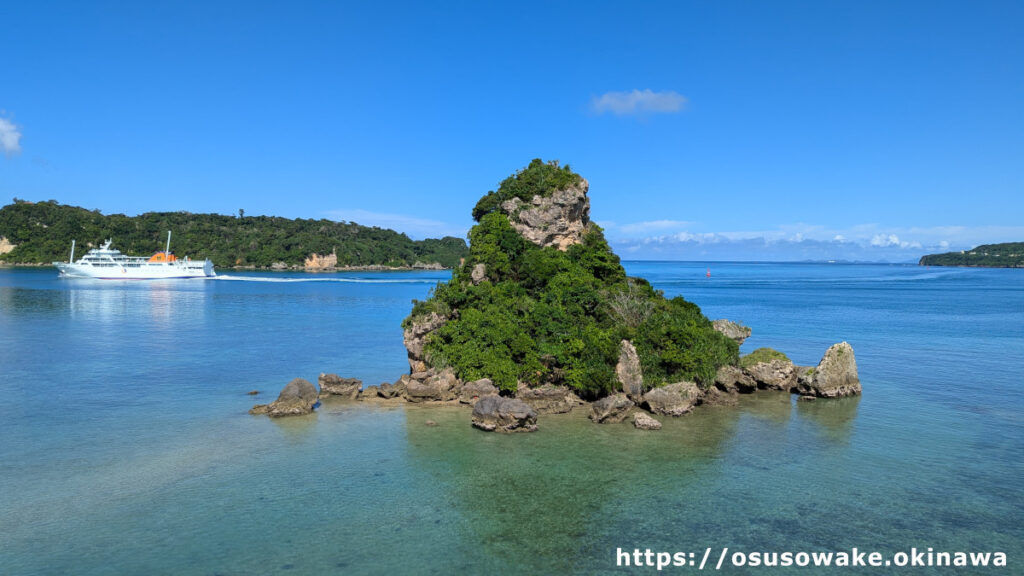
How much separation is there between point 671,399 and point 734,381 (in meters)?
7.13

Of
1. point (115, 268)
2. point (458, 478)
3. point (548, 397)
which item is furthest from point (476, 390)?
point (115, 268)

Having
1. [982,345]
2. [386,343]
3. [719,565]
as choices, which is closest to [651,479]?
[719,565]

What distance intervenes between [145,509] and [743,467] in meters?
22.2

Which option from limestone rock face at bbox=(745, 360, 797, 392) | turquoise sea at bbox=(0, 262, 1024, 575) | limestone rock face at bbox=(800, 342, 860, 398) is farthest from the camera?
limestone rock face at bbox=(745, 360, 797, 392)

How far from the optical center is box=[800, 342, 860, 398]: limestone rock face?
34812 millimetres

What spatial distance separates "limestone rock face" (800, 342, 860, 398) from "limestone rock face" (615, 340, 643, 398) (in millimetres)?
11547

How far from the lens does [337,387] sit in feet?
115

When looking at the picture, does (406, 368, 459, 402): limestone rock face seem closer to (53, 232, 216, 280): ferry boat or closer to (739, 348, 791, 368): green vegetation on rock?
(739, 348, 791, 368): green vegetation on rock

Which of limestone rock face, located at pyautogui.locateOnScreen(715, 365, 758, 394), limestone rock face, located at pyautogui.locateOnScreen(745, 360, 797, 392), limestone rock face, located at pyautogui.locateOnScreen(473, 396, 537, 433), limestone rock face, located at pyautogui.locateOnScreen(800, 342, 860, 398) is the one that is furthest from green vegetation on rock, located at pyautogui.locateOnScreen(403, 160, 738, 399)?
limestone rock face, located at pyautogui.locateOnScreen(800, 342, 860, 398)

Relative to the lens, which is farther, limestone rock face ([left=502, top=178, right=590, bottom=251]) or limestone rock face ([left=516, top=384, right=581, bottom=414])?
limestone rock face ([left=502, top=178, right=590, bottom=251])

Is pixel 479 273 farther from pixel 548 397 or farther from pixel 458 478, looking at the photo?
pixel 458 478

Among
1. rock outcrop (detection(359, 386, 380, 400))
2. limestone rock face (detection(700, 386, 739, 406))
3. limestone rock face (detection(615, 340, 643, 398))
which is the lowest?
rock outcrop (detection(359, 386, 380, 400))

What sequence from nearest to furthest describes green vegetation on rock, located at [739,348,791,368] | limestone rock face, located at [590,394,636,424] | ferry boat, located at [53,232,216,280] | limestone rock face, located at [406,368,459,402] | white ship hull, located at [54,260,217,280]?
limestone rock face, located at [590,394,636,424] < limestone rock face, located at [406,368,459,402] < green vegetation on rock, located at [739,348,791,368] < white ship hull, located at [54,260,217,280] < ferry boat, located at [53,232,216,280]

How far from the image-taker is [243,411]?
31.6 meters
